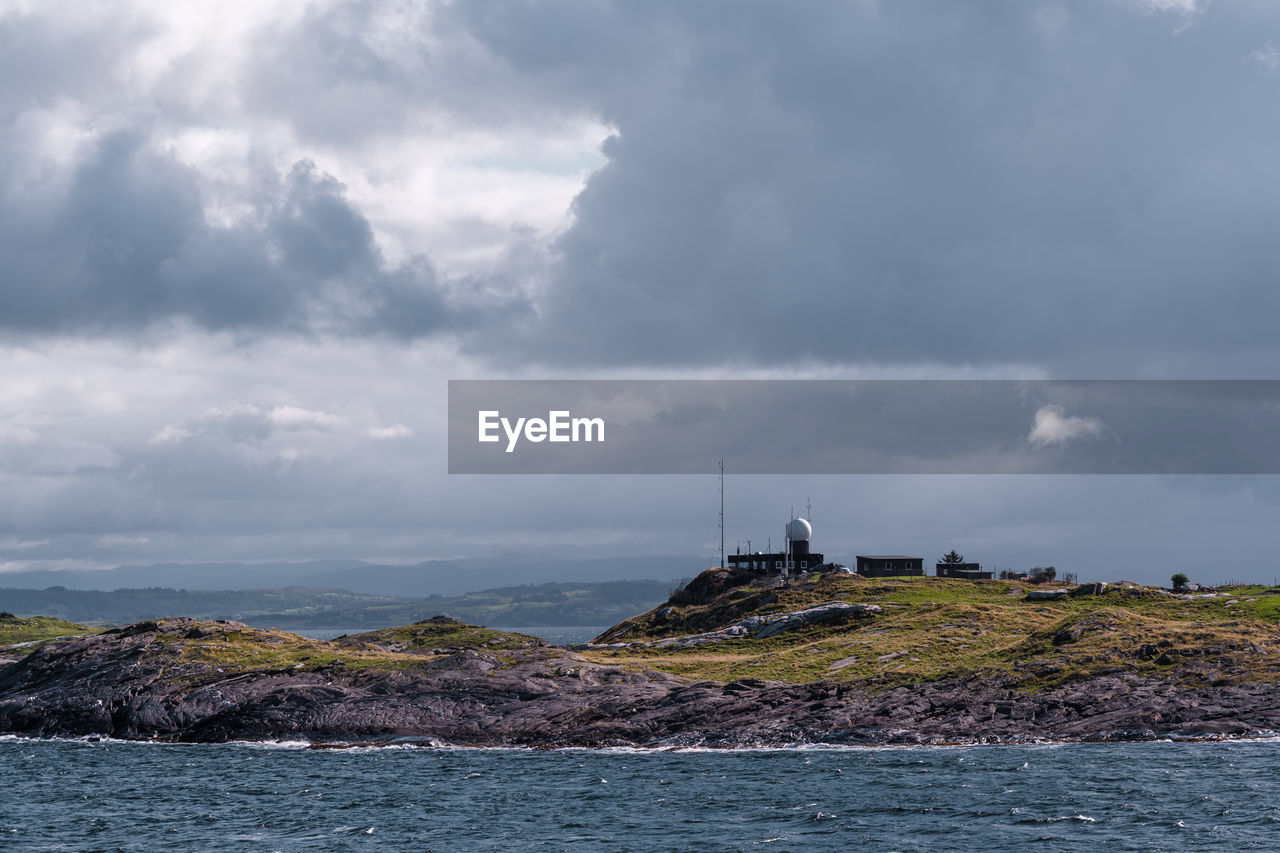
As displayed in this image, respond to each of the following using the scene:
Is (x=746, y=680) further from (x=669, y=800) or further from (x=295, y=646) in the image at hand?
(x=295, y=646)

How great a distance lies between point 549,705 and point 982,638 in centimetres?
4984

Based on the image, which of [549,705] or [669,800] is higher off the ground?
[549,705]

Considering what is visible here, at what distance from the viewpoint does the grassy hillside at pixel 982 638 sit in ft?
384

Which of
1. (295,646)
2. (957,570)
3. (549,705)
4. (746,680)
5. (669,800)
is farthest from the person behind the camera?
(957,570)

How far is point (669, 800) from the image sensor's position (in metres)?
84.5

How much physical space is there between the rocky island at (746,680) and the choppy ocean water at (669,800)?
6.46 meters

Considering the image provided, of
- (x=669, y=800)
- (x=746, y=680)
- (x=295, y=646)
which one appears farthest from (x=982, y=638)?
(x=295, y=646)

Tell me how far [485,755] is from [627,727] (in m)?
13.2

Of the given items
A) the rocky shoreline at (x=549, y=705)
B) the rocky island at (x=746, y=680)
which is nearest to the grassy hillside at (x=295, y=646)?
the rocky island at (x=746, y=680)

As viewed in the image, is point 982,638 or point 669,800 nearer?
point 669,800

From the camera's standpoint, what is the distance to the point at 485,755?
10769 centimetres

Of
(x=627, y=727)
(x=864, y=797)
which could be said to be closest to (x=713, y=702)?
(x=627, y=727)

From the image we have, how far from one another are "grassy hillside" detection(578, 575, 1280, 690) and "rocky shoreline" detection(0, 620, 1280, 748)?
3555mm

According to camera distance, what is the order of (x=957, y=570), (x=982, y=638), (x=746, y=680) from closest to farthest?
(x=746, y=680), (x=982, y=638), (x=957, y=570)
